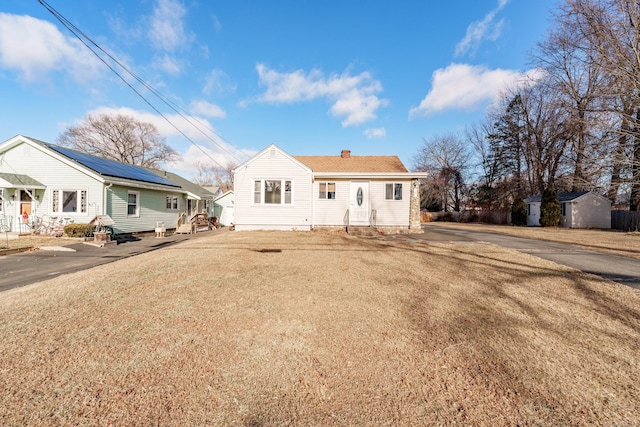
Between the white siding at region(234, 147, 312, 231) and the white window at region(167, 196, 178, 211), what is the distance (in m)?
7.16

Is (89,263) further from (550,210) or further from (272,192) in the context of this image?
(550,210)

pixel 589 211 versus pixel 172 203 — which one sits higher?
pixel 172 203

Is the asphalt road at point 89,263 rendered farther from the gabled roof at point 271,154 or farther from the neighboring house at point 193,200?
the neighboring house at point 193,200

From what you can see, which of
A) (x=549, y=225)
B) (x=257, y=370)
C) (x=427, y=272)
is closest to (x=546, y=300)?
(x=427, y=272)

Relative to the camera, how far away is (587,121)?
679 inches

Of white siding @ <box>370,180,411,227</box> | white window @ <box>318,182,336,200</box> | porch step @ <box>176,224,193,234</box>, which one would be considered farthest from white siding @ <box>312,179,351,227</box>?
porch step @ <box>176,224,193,234</box>

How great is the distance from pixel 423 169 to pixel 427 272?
38.9 metres

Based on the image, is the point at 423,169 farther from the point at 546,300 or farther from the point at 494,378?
the point at 494,378

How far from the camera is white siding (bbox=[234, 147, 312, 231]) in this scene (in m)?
13.9

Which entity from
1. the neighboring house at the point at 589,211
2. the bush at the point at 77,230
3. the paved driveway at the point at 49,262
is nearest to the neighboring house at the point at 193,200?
the bush at the point at 77,230

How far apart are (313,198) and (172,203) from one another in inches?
445

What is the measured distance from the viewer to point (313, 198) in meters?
14.1

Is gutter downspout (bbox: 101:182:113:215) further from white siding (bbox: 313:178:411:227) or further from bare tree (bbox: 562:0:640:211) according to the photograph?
bare tree (bbox: 562:0:640:211)

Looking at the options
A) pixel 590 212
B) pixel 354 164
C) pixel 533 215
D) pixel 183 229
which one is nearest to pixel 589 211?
pixel 590 212
